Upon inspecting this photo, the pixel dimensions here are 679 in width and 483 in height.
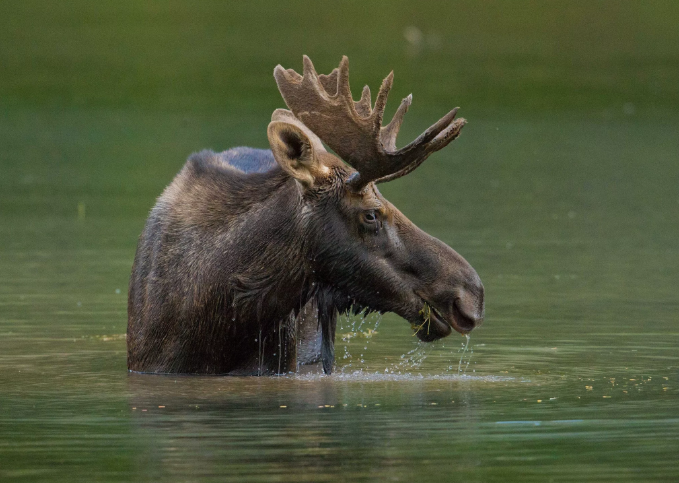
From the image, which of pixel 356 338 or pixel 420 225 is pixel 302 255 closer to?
pixel 356 338

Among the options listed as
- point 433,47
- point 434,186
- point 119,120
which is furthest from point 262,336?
point 433,47

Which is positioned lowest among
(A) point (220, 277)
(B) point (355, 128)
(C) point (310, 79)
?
(A) point (220, 277)

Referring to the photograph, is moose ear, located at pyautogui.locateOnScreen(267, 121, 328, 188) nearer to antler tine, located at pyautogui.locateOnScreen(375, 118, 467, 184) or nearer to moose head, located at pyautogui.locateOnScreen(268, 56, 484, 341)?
moose head, located at pyautogui.locateOnScreen(268, 56, 484, 341)

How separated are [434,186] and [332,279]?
12.9 meters

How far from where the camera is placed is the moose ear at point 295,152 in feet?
32.7

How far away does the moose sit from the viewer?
10086 mm

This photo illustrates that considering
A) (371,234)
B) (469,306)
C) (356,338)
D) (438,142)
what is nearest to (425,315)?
(469,306)

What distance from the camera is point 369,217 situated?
1013 centimetres

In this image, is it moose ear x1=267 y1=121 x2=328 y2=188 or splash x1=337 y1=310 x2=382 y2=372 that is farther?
splash x1=337 y1=310 x2=382 y2=372

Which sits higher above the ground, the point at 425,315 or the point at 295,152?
the point at 295,152

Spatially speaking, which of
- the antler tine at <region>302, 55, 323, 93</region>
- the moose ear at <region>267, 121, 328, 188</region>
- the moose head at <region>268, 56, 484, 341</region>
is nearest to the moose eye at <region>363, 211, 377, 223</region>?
the moose head at <region>268, 56, 484, 341</region>

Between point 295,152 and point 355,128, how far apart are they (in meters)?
0.36

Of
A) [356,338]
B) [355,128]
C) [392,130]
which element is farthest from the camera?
[356,338]

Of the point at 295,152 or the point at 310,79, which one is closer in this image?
the point at 295,152
